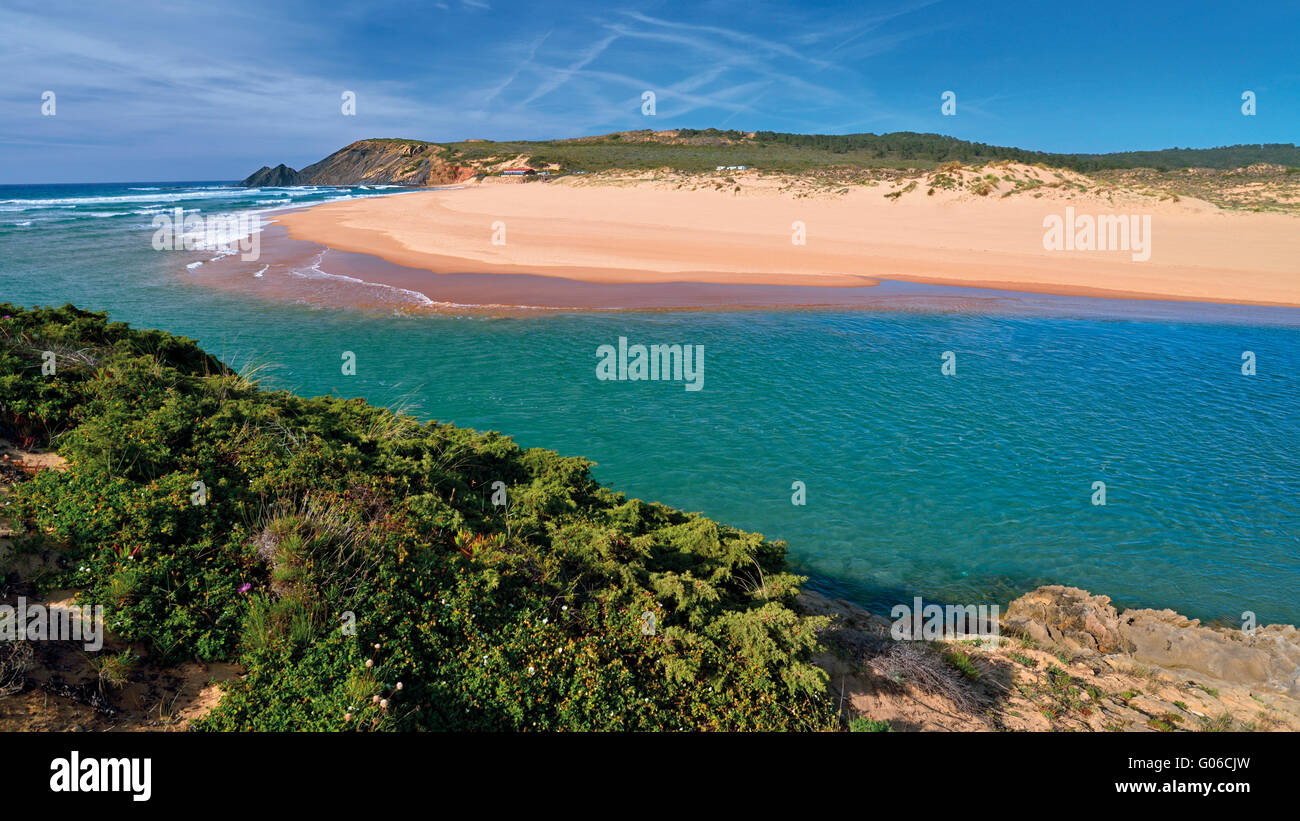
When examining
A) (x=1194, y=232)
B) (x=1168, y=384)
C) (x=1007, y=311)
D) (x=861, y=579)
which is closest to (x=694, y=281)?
(x=1007, y=311)

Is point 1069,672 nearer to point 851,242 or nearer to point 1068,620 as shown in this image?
point 1068,620

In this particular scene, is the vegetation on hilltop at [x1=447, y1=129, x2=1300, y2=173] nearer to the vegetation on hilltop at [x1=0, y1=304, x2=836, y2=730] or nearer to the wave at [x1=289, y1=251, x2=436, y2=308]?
the wave at [x1=289, y1=251, x2=436, y2=308]

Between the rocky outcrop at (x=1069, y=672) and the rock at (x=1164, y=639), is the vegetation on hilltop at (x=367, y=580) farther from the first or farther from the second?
the rock at (x=1164, y=639)

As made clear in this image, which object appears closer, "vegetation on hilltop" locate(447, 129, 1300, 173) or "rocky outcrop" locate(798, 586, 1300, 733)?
"rocky outcrop" locate(798, 586, 1300, 733)

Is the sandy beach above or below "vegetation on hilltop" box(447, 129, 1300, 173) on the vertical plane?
below

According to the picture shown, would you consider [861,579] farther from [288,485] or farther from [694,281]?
[694,281]

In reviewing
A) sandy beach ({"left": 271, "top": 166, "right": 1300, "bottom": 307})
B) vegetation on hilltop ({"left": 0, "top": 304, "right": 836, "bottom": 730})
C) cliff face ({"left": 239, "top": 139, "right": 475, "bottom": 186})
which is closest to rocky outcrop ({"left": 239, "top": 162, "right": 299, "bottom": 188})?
cliff face ({"left": 239, "top": 139, "right": 475, "bottom": 186})

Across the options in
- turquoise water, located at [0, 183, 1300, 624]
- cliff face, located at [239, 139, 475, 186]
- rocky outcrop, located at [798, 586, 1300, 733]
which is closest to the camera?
rocky outcrop, located at [798, 586, 1300, 733]

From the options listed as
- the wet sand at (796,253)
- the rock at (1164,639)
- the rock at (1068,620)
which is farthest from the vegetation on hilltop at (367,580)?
the wet sand at (796,253)
